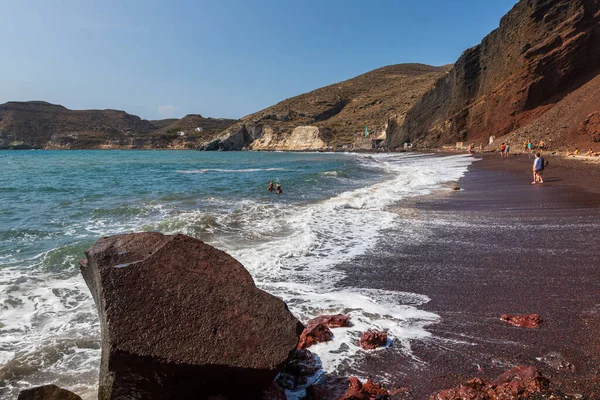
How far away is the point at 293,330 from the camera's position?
302cm

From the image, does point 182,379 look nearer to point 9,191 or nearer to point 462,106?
point 9,191

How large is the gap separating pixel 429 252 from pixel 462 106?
167 feet

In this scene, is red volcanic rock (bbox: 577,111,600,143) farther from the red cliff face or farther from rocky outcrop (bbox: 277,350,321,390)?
rocky outcrop (bbox: 277,350,321,390)

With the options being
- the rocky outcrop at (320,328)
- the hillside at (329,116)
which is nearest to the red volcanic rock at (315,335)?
the rocky outcrop at (320,328)

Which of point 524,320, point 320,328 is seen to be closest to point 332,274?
point 320,328

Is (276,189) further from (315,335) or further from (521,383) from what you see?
(521,383)

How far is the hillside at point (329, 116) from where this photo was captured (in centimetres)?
10394

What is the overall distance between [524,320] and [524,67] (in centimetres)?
4384

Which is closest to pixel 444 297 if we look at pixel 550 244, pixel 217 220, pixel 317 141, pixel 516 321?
pixel 516 321

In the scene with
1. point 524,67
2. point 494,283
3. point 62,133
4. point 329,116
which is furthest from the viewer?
point 62,133

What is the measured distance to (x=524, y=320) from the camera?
4090mm

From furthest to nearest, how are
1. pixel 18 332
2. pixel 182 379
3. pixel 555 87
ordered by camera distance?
pixel 555 87
pixel 18 332
pixel 182 379

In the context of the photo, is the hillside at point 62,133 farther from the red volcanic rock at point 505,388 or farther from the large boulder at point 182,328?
the red volcanic rock at point 505,388

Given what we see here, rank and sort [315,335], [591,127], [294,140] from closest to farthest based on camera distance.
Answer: [315,335] < [591,127] < [294,140]
